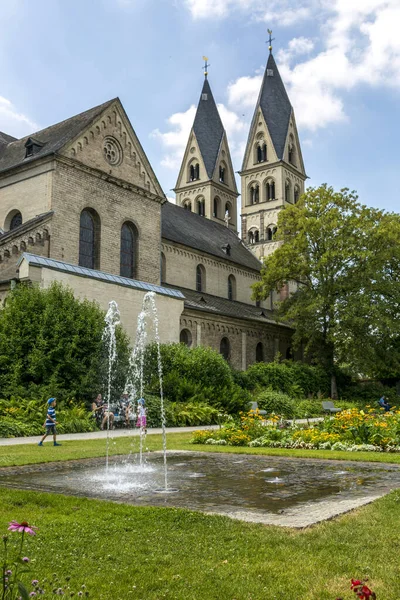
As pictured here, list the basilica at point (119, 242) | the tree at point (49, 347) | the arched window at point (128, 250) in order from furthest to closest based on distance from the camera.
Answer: the arched window at point (128, 250) → the basilica at point (119, 242) → the tree at point (49, 347)

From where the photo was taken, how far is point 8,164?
32.9m

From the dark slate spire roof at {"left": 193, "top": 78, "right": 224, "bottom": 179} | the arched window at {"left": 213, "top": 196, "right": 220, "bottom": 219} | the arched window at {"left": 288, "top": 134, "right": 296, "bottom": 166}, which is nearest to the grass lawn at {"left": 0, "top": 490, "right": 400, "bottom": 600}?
the arched window at {"left": 213, "top": 196, "right": 220, "bottom": 219}

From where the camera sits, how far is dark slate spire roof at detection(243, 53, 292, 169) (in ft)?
206

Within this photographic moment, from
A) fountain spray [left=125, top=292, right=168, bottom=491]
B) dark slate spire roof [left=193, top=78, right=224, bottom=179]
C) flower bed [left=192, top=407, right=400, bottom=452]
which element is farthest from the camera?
dark slate spire roof [left=193, top=78, right=224, bottom=179]

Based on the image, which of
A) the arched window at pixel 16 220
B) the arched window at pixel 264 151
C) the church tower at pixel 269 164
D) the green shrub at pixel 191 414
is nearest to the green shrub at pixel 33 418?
the green shrub at pixel 191 414

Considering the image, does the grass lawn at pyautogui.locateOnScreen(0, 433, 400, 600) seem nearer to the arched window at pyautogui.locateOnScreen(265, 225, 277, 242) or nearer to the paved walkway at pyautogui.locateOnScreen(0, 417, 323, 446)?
the paved walkway at pyautogui.locateOnScreen(0, 417, 323, 446)

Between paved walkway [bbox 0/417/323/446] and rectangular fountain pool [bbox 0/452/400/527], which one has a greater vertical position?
paved walkway [bbox 0/417/323/446]

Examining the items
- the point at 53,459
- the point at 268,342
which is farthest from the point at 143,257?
the point at 53,459

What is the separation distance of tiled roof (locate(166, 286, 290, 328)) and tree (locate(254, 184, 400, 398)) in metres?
3.64

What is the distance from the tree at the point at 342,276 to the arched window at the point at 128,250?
38.3 ft

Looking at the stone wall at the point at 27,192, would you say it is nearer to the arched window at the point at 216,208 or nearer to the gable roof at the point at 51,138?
the gable roof at the point at 51,138

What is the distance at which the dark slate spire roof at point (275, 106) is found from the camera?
62719 millimetres

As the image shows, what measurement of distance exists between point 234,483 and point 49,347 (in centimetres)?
1461

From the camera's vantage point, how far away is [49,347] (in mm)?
22219
